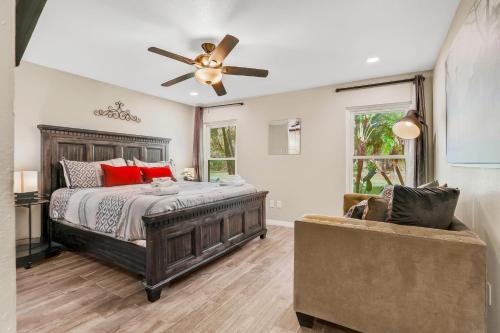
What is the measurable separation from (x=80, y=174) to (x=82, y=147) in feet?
2.08

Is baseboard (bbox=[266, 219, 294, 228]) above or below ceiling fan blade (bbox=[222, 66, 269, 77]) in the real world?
below

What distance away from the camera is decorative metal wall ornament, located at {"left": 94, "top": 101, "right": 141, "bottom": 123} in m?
4.12

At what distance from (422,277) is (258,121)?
3951mm

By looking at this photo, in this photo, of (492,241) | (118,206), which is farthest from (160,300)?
(492,241)

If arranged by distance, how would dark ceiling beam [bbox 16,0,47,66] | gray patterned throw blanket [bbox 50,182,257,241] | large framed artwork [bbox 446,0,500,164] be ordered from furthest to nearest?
gray patterned throw blanket [bbox 50,182,257,241], large framed artwork [bbox 446,0,500,164], dark ceiling beam [bbox 16,0,47,66]

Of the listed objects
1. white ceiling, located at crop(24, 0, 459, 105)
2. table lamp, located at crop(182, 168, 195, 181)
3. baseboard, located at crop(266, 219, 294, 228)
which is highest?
white ceiling, located at crop(24, 0, 459, 105)

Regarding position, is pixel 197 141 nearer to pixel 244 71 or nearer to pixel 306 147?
pixel 306 147

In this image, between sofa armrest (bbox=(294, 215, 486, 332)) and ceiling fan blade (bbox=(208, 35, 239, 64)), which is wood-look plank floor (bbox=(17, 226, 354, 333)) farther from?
ceiling fan blade (bbox=(208, 35, 239, 64))

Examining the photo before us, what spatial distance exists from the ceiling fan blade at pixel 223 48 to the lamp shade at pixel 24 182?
2.52 metres

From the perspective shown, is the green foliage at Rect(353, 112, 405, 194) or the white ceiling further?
the green foliage at Rect(353, 112, 405, 194)

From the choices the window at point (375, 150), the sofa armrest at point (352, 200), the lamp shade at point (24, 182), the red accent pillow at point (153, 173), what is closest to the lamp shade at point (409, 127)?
the sofa armrest at point (352, 200)

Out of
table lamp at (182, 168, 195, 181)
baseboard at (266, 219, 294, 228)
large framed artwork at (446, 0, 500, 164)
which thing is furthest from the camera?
table lamp at (182, 168, 195, 181)

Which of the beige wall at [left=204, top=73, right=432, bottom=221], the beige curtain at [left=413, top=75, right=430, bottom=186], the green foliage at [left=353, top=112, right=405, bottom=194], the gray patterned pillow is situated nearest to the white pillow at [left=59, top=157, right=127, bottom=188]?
the gray patterned pillow

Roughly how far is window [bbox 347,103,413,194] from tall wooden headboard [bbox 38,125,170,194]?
11.9 ft
